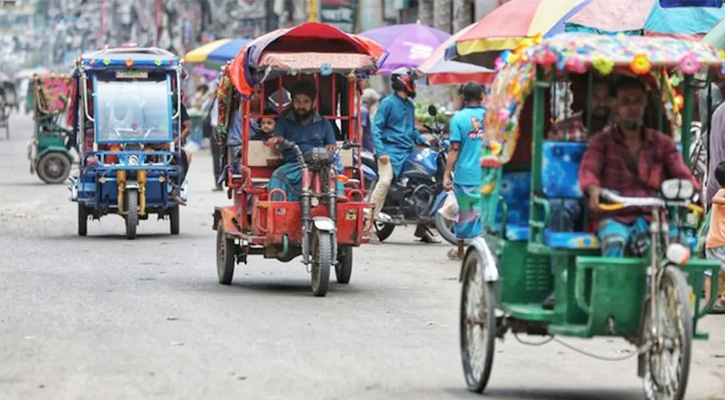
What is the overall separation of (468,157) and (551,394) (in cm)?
820

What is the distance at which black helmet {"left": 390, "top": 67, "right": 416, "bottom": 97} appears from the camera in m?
19.5

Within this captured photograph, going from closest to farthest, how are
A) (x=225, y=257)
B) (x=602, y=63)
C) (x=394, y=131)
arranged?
1. (x=602, y=63)
2. (x=225, y=257)
3. (x=394, y=131)

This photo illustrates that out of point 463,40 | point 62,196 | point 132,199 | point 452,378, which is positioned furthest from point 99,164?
point 452,378

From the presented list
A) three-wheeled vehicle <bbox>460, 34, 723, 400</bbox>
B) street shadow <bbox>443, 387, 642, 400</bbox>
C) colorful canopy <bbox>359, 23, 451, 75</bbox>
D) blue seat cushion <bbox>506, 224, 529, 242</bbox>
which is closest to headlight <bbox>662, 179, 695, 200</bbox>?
three-wheeled vehicle <bbox>460, 34, 723, 400</bbox>

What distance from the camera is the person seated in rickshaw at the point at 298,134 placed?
47.9 ft

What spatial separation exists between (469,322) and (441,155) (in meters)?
11.3

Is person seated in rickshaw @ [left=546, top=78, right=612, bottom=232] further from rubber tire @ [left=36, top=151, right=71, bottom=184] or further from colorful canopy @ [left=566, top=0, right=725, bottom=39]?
rubber tire @ [left=36, top=151, right=71, bottom=184]

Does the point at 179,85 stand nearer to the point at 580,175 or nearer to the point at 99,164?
the point at 99,164

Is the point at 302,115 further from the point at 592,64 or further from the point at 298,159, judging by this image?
the point at 592,64

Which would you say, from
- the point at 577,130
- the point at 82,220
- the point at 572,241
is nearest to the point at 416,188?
the point at 82,220

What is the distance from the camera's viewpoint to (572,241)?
342 inches

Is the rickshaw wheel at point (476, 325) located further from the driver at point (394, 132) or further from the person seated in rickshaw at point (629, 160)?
the driver at point (394, 132)

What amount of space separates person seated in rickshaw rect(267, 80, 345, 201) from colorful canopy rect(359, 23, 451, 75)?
36.7ft

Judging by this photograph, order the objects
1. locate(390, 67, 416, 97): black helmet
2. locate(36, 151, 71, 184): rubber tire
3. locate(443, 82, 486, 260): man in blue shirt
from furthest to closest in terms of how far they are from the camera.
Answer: locate(36, 151, 71, 184): rubber tire
locate(390, 67, 416, 97): black helmet
locate(443, 82, 486, 260): man in blue shirt
